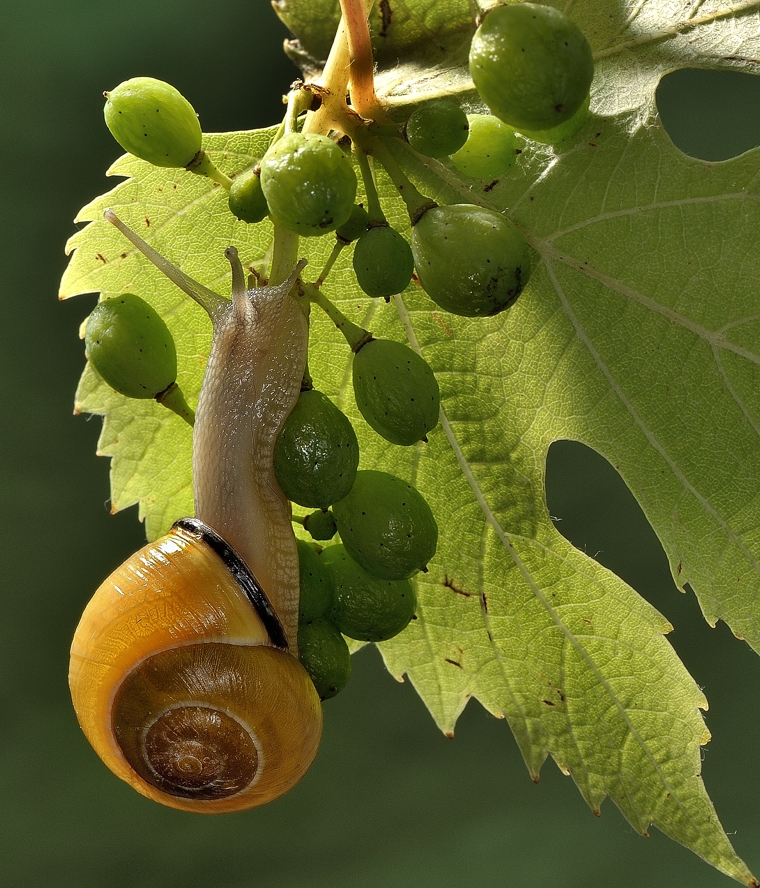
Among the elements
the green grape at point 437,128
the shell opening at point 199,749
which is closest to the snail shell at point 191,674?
the shell opening at point 199,749

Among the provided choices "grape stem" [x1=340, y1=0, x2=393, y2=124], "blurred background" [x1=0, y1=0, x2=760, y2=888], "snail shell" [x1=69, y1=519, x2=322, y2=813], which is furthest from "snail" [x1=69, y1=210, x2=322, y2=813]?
"blurred background" [x1=0, y1=0, x2=760, y2=888]

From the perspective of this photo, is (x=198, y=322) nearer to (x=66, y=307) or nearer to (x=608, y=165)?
(x=608, y=165)

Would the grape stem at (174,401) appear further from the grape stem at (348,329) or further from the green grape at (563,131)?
the green grape at (563,131)

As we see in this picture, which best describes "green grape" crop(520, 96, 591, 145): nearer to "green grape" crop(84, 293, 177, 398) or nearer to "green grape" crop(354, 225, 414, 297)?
"green grape" crop(354, 225, 414, 297)

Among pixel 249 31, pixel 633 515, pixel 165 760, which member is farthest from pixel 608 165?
pixel 633 515

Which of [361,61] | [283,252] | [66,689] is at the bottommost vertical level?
[66,689]

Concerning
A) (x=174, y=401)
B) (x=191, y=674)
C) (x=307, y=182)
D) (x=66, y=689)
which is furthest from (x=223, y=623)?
(x=66, y=689)

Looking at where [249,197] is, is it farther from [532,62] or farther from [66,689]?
[66,689]
